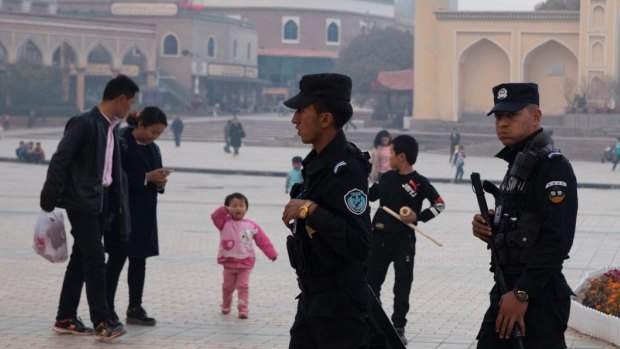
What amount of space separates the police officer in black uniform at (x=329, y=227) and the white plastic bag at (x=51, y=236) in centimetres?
363

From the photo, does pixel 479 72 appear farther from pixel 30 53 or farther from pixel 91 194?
pixel 91 194

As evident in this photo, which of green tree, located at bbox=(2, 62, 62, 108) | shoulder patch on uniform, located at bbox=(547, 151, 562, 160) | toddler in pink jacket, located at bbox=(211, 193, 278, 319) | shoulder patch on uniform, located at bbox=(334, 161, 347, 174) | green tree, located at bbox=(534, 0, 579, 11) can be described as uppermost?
green tree, located at bbox=(534, 0, 579, 11)

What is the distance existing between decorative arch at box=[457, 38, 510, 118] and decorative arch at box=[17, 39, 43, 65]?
77.8ft

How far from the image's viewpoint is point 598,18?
5450 centimetres

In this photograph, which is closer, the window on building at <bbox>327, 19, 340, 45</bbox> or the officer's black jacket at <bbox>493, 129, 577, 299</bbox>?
the officer's black jacket at <bbox>493, 129, 577, 299</bbox>

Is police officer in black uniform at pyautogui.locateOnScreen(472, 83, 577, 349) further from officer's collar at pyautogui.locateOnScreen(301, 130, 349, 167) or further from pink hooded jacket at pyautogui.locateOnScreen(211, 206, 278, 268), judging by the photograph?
pink hooded jacket at pyautogui.locateOnScreen(211, 206, 278, 268)

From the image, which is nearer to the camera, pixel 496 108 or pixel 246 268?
pixel 496 108

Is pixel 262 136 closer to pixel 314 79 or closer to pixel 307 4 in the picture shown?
pixel 307 4

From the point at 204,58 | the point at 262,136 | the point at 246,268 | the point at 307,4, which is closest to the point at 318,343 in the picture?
the point at 246,268

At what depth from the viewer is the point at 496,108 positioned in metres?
5.30

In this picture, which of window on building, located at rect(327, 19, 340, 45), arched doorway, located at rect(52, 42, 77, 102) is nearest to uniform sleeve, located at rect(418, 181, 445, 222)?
arched doorway, located at rect(52, 42, 77, 102)

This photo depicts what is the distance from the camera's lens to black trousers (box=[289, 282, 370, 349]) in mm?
5031

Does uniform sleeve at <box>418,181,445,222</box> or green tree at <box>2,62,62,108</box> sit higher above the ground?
green tree at <box>2,62,62,108</box>

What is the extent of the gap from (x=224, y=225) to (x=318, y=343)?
4735mm
